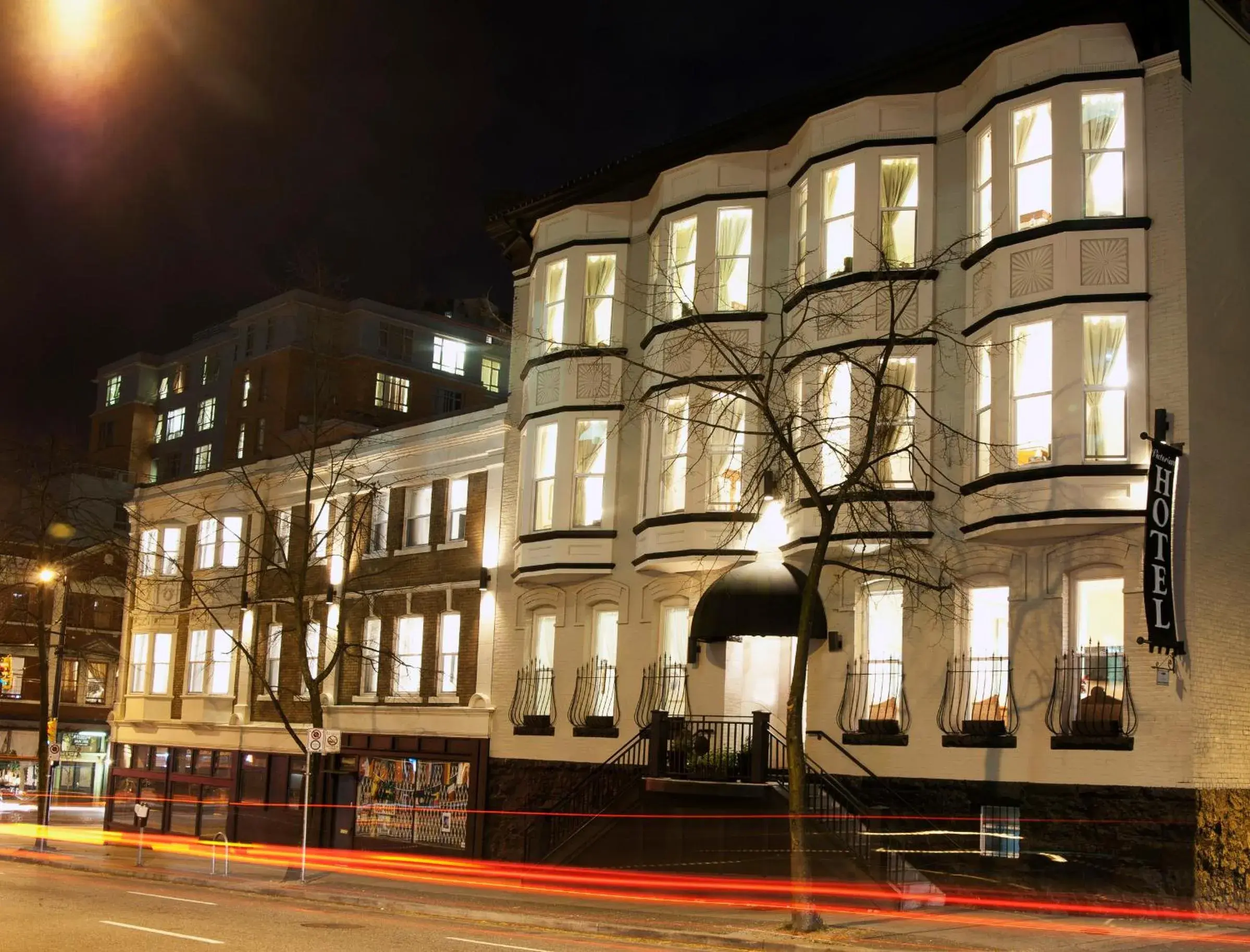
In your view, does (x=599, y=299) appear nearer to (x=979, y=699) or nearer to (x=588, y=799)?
(x=588, y=799)

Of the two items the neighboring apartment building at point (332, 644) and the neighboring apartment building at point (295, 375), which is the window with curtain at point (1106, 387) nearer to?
the neighboring apartment building at point (332, 644)

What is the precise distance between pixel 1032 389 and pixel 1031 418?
1.59ft

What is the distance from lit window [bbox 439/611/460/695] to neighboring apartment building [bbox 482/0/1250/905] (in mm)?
5812

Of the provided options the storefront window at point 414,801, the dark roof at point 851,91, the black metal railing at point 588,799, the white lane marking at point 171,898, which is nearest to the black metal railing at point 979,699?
the black metal railing at point 588,799

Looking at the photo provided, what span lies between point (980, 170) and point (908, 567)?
7.28 m

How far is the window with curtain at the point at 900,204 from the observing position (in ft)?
78.9

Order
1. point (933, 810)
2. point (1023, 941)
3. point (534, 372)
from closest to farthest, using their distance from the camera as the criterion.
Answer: point (1023, 941), point (933, 810), point (534, 372)

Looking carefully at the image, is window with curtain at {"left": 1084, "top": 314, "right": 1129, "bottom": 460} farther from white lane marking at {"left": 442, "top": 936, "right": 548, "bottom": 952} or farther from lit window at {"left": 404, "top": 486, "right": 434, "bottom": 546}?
lit window at {"left": 404, "top": 486, "right": 434, "bottom": 546}

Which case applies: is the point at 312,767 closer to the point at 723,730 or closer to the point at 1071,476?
the point at 723,730

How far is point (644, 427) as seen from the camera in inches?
1107

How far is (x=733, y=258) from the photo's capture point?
26.9 m

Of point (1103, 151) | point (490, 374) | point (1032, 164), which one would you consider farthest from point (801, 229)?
point (490, 374)

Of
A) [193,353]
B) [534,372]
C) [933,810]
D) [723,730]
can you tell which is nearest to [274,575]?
[534,372]

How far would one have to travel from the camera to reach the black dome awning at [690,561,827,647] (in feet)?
77.8
